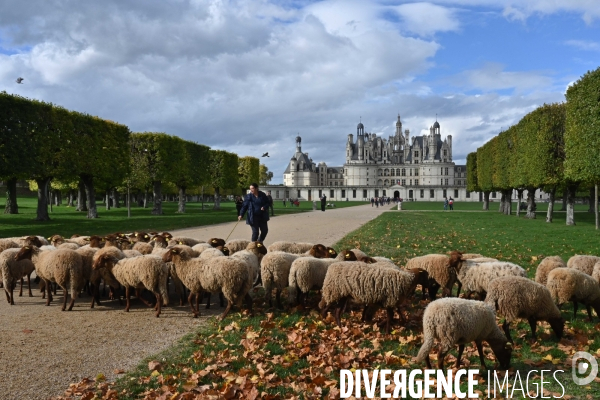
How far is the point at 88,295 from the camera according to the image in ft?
34.6

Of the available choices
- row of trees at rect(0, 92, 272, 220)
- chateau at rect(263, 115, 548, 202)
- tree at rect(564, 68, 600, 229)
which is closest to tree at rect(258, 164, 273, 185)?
chateau at rect(263, 115, 548, 202)

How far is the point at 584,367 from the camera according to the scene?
19.4 feet

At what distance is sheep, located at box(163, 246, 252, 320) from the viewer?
847cm

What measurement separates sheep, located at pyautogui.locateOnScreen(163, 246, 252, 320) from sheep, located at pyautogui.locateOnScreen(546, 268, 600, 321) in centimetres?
537

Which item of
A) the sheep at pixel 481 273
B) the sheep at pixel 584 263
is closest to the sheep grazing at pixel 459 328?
the sheep at pixel 481 273

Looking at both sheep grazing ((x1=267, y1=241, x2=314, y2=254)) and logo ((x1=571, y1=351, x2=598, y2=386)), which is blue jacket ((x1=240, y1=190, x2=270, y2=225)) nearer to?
sheep grazing ((x1=267, y1=241, x2=314, y2=254))

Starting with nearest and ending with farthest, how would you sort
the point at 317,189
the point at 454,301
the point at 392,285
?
the point at 454,301
the point at 392,285
the point at 317,189

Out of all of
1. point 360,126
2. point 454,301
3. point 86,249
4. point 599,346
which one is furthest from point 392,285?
point 360,126

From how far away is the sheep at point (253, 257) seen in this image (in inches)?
359

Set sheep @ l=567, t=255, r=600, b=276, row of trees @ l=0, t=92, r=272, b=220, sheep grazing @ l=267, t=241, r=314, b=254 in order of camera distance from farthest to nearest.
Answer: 1. row of trees @ l=0, t=92, r=272, b=220
2. sheep grazing @ l=267, t=241, r=314, b=254
3. sheep @ l=567, t=255, r=600, b=276

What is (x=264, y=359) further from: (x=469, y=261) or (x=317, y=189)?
(x=317, y=189)

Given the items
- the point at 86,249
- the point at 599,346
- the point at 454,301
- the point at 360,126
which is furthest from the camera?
the point at 360,126

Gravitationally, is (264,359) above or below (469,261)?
below

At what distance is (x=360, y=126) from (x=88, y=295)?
539ft
